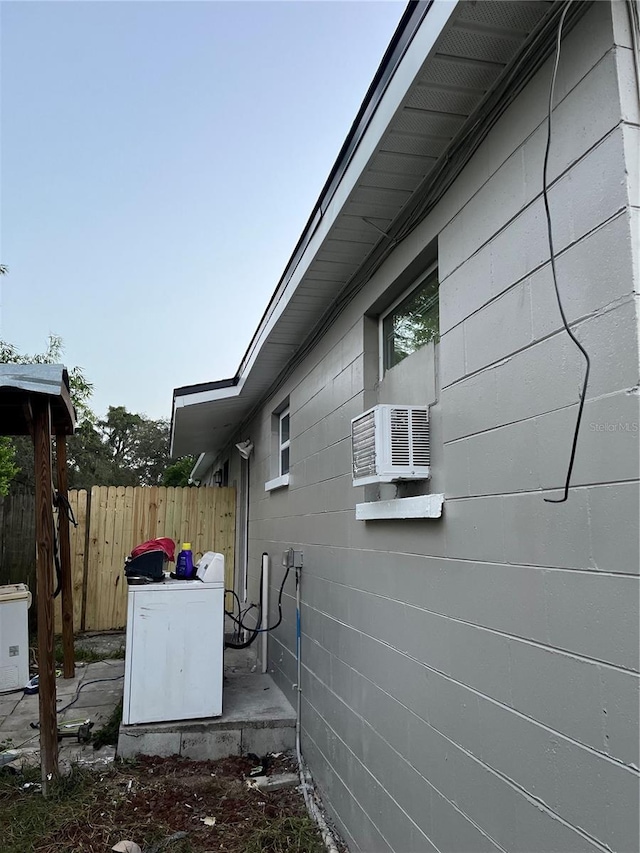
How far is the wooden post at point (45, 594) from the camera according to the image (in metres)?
3.53

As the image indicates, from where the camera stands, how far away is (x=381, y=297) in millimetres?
3057

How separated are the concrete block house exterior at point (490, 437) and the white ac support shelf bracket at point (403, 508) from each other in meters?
0.01

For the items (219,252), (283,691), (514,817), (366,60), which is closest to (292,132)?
(366,60)

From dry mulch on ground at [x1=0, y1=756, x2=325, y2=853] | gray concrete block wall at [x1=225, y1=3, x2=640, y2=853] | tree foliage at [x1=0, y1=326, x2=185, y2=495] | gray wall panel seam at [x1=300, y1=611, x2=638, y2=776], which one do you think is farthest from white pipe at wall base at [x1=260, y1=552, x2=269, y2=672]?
tree foliage at [x1=0, y1=326, x2=185, y2=495]

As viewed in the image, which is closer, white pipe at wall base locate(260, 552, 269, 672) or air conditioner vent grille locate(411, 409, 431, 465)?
air conditioner vent grille locate(411, 409, 431, 465)

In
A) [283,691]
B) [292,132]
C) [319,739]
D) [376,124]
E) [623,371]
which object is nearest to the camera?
[623,371]

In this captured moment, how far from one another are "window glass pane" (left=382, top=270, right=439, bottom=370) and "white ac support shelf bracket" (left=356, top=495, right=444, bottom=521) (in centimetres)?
73

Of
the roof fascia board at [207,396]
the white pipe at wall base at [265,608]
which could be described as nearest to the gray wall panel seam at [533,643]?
the white pipe at wall base at [265,608]

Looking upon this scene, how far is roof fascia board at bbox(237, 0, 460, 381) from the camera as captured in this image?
174 centimetres

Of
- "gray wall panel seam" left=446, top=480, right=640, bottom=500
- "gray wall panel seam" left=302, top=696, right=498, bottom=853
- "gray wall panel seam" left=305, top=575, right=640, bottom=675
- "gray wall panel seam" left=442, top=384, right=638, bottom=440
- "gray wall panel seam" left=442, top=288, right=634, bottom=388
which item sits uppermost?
"gray wall panel seam" left=442, top=288, right=634, bottom=388

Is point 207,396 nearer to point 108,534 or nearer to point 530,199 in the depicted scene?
point 108,534

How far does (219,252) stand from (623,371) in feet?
29.4

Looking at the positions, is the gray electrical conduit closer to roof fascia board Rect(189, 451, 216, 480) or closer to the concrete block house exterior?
the concrete block house exterior

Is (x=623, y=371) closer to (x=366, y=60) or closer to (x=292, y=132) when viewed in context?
(x=366, y=60)
